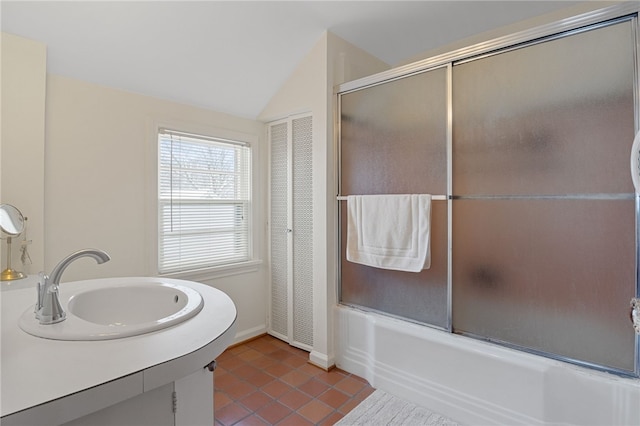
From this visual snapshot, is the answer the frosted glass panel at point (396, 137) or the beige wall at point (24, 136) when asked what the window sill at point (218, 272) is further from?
the frosted glass panel at point (396, 137)

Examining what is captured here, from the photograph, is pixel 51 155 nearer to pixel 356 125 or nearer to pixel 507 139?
pixel 356 125

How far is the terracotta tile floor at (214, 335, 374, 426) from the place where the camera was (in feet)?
6.09

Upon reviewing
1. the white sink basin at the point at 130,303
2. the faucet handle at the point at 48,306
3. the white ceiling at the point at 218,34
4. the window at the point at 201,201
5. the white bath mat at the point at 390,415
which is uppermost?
the white ceiling at the point at 218,34

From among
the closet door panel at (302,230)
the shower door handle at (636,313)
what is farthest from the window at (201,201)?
the shower door handle at (636,313)

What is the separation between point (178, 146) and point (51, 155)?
79cm

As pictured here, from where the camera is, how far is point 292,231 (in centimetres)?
274

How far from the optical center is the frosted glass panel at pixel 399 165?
194cm

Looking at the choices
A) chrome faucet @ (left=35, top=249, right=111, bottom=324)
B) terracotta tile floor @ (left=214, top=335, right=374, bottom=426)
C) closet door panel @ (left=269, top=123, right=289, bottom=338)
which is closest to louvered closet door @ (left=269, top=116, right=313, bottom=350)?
closet door panel @ (left=269, top=123, right=289, bottom=338)

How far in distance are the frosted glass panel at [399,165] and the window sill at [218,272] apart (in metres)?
0.93

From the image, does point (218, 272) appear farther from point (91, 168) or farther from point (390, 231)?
point (390, 231)

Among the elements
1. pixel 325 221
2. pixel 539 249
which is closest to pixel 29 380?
pixel 325 221

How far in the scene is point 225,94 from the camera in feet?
8.36

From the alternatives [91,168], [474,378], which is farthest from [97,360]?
[474,378]

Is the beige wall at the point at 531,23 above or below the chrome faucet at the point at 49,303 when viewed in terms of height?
above
